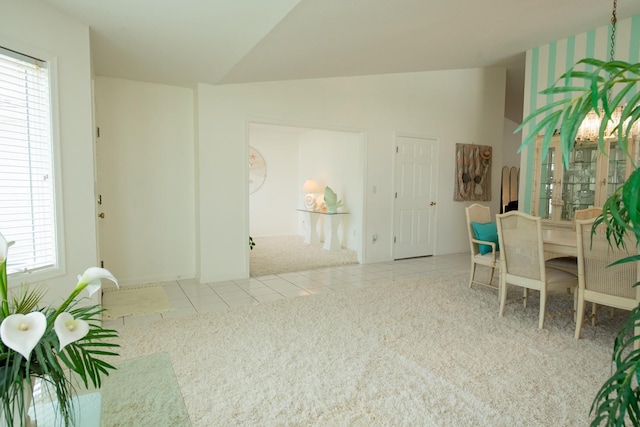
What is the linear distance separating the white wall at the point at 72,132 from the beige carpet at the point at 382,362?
0.68 meters

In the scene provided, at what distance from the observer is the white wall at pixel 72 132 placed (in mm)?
2383

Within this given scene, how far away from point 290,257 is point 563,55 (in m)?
4.48

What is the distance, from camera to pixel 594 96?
2.35ft

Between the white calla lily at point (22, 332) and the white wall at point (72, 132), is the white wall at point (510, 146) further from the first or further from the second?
the white calla lily at point (22, 332)

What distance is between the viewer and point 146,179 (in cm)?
420

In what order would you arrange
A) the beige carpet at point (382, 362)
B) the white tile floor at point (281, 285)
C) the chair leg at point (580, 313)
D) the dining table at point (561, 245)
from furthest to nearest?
1. the white tile floor at point (281, 285)
2. the dining table at point (561, 245)
3. the chair leg at point (580, 313)
4. the beige carpet at point (382, 362)

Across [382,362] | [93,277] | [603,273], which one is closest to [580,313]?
[603,273]

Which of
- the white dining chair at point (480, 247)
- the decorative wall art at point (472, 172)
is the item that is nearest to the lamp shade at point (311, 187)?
the decorative wall art at point (472, 172)

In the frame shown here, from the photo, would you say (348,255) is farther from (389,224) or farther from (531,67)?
(531,67)

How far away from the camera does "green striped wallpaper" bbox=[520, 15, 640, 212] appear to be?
3.77 metres

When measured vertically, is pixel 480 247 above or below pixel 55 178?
below

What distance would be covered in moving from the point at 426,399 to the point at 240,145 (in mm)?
3385

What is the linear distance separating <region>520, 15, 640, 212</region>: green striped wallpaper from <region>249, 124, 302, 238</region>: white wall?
15.1 feet

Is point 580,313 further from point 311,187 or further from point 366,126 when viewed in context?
point 311,187
